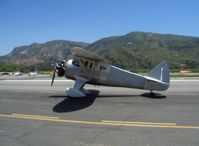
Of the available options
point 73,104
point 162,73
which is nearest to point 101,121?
point 73,104

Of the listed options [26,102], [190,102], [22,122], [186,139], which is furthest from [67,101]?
[186,139]

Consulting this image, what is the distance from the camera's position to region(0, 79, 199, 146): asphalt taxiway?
314 inches

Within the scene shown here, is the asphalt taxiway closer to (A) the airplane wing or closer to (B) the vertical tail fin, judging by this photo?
(B) the vertical tail fin

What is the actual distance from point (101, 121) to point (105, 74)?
22.3ft

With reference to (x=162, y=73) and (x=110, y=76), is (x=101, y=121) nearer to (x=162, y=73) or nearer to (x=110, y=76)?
(x=110, y=76)

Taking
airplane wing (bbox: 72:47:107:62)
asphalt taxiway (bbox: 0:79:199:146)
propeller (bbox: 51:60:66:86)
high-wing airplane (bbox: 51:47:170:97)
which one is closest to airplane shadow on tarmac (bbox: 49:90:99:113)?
asphalt taxiway (bbox: 0:79:199:146)

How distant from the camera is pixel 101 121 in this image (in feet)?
34.1

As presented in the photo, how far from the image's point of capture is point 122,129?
30.0ft

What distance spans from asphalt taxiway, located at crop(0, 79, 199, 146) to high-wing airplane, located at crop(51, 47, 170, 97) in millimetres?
1072

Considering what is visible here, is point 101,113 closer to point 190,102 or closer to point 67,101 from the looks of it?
point 67,101

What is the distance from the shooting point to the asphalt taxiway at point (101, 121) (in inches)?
314

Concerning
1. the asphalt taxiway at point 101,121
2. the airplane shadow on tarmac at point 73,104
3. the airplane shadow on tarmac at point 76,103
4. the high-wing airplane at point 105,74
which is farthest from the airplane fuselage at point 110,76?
the airplane shadow on tarmac at point 73,104

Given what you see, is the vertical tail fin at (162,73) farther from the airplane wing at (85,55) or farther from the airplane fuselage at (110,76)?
the airplane wing at (85,55)

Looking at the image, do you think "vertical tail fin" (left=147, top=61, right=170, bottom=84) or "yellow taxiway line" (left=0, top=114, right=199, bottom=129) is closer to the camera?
"yellow taxiway line" (left=0, top=114, right=199, bottom=129)
